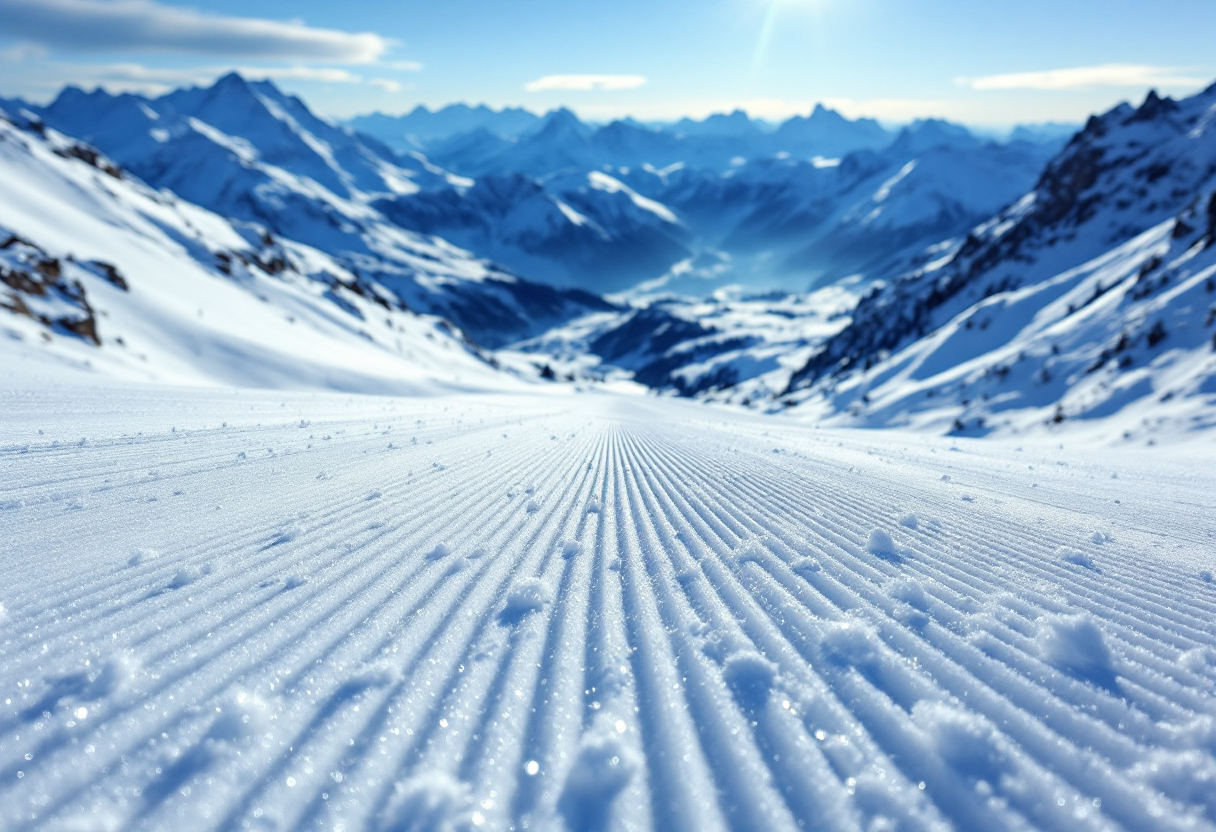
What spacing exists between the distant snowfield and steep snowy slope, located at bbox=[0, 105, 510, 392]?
14.4 m

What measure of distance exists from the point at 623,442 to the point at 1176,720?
34.4 ft

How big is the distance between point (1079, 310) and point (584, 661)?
42.5 m

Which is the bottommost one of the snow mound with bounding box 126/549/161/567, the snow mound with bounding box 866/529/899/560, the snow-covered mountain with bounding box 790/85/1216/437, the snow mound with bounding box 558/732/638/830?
the snow mound with bounding box 126/549/161/567

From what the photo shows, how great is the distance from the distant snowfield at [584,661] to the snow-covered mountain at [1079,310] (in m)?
19.5

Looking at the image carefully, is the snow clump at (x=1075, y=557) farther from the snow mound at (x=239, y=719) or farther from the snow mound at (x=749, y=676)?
the snow mound at (x=239, y=719)

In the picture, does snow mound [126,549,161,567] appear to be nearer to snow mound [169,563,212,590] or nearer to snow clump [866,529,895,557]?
snow mound [169,563,212,590]

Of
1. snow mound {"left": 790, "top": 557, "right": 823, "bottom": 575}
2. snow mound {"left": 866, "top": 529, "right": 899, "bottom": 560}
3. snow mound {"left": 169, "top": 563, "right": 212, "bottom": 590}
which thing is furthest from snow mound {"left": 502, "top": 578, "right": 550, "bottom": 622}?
snow mound {"left": 866, "top": 529, "right": 899, "bottom": 560}

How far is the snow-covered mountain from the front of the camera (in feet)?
79.6

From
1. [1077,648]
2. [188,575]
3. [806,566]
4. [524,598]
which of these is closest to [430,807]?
[524,598]

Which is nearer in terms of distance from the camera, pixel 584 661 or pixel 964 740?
pixel 964 740

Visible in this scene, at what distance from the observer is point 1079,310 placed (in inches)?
1390

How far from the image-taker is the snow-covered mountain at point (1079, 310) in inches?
955

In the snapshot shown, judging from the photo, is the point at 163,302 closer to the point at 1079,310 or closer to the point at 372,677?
the point at 372,677

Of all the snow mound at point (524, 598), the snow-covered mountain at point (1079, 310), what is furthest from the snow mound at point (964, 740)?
the snow-covered mountain at point (1079, 310)
